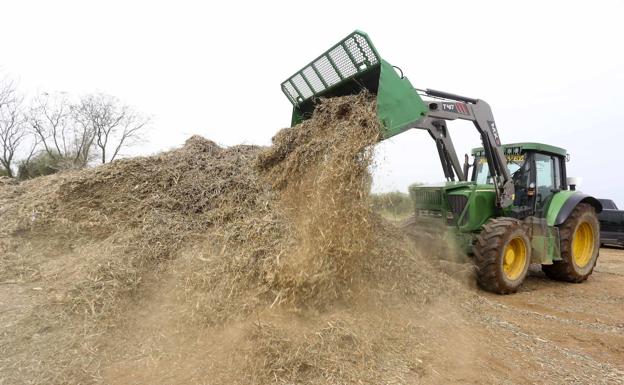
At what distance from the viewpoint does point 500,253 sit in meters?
5.38

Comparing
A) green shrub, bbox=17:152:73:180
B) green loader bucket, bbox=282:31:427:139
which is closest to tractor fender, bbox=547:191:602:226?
green loader bucket, bbox=282:31:427:139

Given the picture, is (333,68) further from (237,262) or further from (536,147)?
(536,147)

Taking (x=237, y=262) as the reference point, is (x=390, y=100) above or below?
above

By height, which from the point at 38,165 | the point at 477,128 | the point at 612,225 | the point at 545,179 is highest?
the point at 38,165

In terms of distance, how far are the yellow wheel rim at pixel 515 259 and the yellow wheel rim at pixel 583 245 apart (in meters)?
1.87

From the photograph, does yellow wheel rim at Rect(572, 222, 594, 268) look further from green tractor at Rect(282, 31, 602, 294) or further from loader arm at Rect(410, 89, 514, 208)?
loader arm at Rect(410, 89, 514, 208)

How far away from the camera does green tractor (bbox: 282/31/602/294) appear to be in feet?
13.9

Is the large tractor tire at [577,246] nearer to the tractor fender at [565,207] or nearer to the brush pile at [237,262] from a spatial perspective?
the tractor fender at [565,207]

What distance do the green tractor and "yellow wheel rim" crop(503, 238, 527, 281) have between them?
0.01m

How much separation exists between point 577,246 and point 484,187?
235 cm

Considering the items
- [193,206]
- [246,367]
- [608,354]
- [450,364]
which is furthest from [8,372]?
[608,354]

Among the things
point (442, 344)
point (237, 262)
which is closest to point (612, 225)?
point (442, 344)

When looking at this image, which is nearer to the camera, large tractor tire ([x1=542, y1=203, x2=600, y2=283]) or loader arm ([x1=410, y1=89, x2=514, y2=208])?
loader arm ([x1=410, y1=89, x2=514, y2=208])

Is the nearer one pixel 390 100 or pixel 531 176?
pixel 390 100
